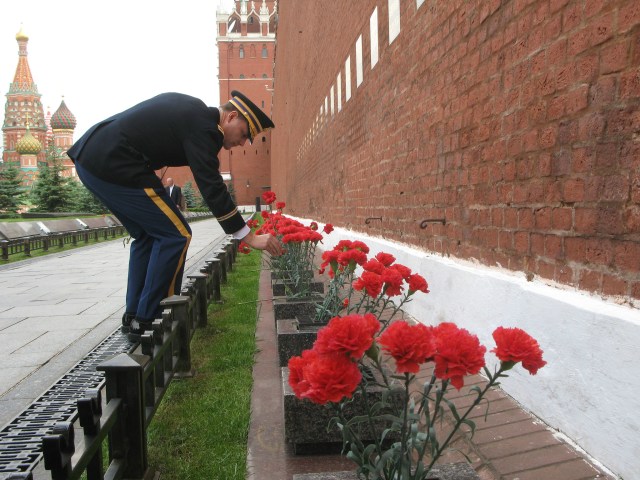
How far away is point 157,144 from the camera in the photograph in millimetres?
3201

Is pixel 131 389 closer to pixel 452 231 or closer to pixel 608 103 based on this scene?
pixel 608 103

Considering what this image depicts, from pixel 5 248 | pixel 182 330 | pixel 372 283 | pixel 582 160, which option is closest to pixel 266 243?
pixel 182 330

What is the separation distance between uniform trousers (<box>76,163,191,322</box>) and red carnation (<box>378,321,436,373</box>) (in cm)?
238

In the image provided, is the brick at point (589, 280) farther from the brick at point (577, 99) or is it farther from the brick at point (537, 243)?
the brick at point (577, 99)

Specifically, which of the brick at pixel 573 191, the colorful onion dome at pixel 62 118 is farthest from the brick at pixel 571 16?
the colorful onion dome at pixel 62 118

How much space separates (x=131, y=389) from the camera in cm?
174

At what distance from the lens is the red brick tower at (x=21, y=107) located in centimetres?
7794

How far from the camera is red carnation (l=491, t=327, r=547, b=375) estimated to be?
1.11 m

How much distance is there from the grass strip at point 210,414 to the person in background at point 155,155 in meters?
0.51

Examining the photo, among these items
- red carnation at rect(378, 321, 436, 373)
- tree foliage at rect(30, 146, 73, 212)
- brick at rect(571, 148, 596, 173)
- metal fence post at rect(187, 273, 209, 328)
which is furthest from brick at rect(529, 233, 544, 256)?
tree foliage at rect(30, 146, 73, 212)

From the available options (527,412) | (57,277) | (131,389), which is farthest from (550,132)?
(57,277)

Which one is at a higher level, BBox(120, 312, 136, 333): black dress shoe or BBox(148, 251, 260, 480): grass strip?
BBox(120, 312, 136, 333): black dress shoe

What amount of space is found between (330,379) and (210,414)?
1.57 m

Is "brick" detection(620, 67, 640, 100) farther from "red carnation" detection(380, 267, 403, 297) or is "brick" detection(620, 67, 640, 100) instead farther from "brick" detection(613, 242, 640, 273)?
"red carnation" detection(380, 267, 403, 297)
